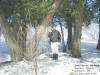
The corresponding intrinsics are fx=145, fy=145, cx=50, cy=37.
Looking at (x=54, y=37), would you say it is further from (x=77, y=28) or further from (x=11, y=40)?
(x=11, y=40)

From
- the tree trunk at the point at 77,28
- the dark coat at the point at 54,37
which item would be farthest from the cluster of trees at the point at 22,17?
the dark coat at the point at 54,37

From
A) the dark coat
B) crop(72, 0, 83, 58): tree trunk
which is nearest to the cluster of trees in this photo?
crop(72, 0, 83, 58): tree trunk

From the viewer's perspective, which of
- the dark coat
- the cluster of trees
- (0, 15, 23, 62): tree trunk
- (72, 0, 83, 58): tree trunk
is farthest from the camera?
(72, 0, 83, 58): tree trunk

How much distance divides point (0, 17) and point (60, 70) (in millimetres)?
2933

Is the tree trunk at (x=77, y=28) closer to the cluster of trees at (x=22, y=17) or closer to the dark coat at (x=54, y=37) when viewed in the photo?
the cluster of trees at (x=22, y=17)

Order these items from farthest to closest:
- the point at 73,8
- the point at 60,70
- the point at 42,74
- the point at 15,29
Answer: the point at 73,8 → the point at 15,29 → the point at 60,70 → the point at 42,74

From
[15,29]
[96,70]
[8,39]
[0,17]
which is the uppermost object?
[0,17]

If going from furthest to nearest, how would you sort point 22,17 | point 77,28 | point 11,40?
point 77,28 → point 22,17 → point 11,40

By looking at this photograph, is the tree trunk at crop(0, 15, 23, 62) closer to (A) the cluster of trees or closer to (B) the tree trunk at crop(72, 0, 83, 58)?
(A) the cluster of trees

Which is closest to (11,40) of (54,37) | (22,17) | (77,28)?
(22,17)

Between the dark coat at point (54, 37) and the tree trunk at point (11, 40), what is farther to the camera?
the dark coat at point (54, 37)

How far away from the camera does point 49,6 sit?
18.5 feet

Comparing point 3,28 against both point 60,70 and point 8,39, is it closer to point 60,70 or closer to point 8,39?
point 8,39

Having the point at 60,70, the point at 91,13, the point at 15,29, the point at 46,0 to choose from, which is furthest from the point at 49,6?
the point at 91,13
